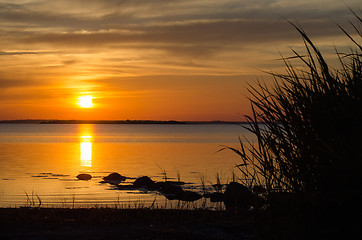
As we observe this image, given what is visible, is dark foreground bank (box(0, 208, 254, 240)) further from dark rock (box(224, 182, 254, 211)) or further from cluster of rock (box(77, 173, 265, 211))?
dark rock (box(224, 182, 254, 211))

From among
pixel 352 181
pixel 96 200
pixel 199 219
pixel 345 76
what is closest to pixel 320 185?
pixel 352 181

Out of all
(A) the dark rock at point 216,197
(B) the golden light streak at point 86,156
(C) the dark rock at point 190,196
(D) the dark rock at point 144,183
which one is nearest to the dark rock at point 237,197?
(A) the dark rock at point 216,197

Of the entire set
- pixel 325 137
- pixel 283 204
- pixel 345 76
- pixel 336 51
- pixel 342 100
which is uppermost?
pixel 336 51

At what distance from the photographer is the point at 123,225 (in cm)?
848

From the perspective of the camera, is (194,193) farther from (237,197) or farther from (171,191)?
(237,197)

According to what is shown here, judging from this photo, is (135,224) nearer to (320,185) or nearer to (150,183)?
(320,185)

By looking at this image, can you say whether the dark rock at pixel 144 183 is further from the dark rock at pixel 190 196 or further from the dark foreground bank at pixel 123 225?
the dark foreground bank at pixel 123 225

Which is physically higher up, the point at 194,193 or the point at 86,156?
the point at 86,156

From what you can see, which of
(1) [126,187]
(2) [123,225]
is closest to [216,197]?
(1) [126,187]

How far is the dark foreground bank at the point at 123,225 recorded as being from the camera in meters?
7.53

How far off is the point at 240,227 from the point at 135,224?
2032 millimetres

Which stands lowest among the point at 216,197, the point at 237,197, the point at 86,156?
the point at 237,197

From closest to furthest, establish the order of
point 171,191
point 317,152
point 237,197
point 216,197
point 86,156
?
point 317,152 → point 237,197 → point 216,197 → point 171,191 → point 86,156

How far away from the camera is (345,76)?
23.1 ft
